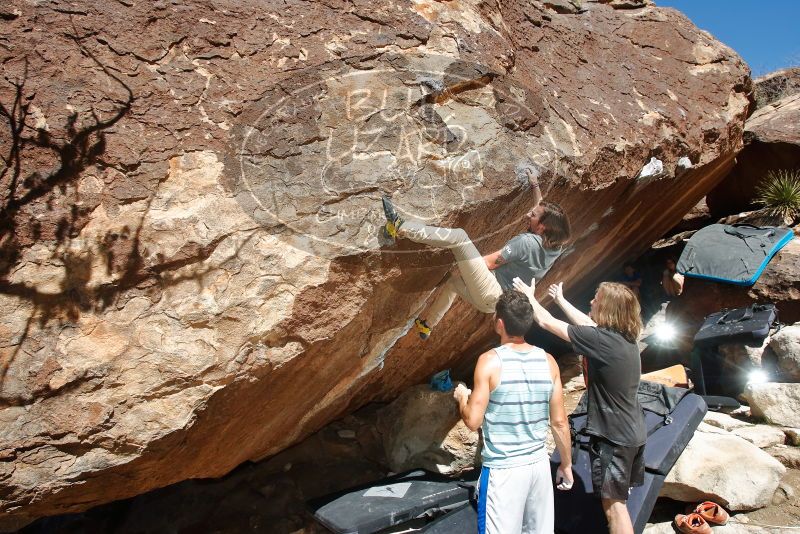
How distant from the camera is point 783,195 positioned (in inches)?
265

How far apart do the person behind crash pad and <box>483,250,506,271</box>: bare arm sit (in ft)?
2.09

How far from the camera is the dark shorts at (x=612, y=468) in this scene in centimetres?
275

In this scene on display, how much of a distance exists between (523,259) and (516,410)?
38.3 inches

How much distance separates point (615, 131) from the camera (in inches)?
153

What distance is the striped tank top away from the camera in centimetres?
247

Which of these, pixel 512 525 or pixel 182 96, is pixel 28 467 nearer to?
pixel 182 96

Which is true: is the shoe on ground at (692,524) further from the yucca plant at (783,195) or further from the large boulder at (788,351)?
the yucca plant at (783,195)

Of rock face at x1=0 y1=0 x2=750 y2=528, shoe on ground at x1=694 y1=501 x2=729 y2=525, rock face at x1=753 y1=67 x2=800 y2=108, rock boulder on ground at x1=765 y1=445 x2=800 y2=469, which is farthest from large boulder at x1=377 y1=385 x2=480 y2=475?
rock face at x1=753 y1=67 x2=800 y2=108

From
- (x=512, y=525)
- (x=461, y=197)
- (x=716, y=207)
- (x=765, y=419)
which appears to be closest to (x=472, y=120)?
(x=461, y=197)

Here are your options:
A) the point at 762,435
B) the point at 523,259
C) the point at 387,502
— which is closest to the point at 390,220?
the point at 523,259

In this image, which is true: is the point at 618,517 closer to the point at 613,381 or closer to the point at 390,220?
the point at 613,381

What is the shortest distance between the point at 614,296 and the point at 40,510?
2780 millimetres

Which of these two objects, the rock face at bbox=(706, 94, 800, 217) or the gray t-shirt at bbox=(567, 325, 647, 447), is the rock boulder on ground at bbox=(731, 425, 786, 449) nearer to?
the gray t-shirt at bbox=(567, 325, 647, 447)

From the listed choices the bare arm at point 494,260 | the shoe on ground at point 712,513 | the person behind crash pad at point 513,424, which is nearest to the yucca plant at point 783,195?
the shoe on ground at point 712,513
